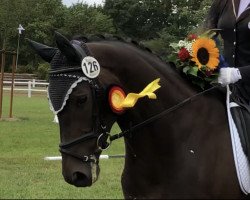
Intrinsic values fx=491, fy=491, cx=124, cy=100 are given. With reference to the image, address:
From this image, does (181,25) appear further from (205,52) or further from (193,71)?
(193,71)

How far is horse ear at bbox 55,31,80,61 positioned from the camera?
10.9ft

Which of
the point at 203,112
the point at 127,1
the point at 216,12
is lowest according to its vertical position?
the point at 203,112

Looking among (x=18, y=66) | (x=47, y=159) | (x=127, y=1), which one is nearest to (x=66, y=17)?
(x=18, y=66)

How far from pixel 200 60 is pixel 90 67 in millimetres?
1103

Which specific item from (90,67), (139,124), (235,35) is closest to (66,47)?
(90,67)

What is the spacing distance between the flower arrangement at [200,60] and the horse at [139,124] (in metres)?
0.17

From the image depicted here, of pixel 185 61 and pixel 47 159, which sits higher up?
pixel 185 61

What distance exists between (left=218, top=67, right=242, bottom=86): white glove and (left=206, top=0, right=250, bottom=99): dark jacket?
15cm

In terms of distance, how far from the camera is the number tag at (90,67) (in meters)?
3.37

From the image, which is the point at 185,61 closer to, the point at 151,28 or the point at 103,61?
the point at 103,61

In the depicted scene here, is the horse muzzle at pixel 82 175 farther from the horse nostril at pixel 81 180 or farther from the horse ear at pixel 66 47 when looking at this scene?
the horse ear at pixel 66 47

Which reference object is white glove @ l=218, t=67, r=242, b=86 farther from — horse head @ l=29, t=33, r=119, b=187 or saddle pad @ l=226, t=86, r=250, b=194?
horse head @ l=29, t=33, r=119, b=187

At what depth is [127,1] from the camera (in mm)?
66062

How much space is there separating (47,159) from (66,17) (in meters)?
42.0
